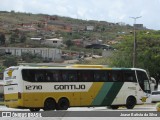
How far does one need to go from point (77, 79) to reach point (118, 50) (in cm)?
3934

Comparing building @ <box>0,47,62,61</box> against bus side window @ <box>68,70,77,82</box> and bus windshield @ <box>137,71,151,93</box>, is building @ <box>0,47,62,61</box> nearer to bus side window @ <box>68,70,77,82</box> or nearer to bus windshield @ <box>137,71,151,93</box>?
bus windshield @ <box>137,71,151,93</box>

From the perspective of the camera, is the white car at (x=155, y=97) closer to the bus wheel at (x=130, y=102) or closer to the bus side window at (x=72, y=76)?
the bus wheel at (x=130, y=102)

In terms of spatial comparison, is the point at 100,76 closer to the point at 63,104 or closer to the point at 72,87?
the point at 72,87

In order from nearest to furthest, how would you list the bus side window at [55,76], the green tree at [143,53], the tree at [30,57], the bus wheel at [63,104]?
the bus wheel at [63,104] < the bus side window at [55,76] < the green tree at [143,53] < the tree at [30,57]

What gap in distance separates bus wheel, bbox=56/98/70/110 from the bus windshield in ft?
20.5

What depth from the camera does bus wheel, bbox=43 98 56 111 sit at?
101ft

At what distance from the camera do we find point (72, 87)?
32125 millimetres

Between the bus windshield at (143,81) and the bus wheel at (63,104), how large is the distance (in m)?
6.26

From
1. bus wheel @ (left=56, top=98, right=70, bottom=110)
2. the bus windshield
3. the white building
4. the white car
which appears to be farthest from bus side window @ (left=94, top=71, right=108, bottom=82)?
the white building

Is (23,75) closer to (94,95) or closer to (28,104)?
(28,104)

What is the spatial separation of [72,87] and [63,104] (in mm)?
1244

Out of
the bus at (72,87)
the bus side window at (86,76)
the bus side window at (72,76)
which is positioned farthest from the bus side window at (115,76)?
the bus side window at (72,76)

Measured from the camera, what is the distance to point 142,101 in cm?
3562

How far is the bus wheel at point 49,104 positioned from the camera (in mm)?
30906
